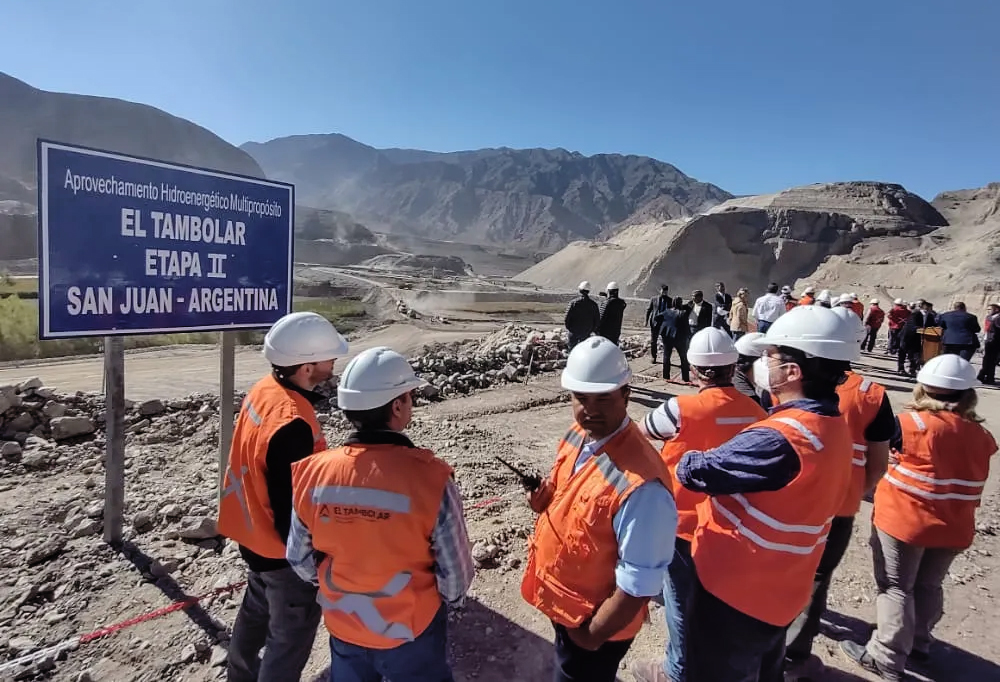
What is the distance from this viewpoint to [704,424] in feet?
8.76

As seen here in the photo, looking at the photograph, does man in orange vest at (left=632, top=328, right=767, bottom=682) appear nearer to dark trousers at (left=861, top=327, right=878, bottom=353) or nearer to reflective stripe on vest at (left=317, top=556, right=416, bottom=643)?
reflective stripe on vest at (left=317, top=556, right=416, bottom=643)

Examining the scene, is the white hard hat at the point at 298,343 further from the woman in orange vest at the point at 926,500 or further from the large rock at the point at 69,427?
the large rock at the point at 69,427

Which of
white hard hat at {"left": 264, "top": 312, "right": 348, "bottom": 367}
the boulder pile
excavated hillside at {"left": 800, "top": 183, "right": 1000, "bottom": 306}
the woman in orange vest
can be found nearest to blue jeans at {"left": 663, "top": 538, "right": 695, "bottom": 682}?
the woman in orange vest

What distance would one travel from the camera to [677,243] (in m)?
49.6

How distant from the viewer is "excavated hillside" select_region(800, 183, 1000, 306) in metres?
29.0

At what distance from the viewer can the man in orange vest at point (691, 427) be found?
2656mm

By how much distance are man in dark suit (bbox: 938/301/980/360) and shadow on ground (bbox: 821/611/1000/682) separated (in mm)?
9152

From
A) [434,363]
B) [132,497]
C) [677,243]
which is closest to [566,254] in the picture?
[677,243]

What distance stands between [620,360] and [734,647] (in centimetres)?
119

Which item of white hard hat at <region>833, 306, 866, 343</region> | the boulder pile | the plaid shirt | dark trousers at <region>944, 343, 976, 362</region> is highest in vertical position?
white hard hat at <region>833, 306, 866, 343</region>

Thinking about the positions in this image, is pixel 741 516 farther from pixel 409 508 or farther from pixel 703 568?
pixel 409 508

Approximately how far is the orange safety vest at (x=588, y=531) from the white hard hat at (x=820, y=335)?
678 mm

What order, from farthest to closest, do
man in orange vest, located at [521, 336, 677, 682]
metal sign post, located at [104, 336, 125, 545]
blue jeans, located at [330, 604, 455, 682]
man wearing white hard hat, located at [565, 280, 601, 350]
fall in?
man wearing white hard hat, located at [565, 280, 601, 350]
metal sign post, located at [104, 336, 125, 545]
blue jeans, located at [330, 604, 455, 682]
man in orange vest, located at [521, 336, 677, 682]

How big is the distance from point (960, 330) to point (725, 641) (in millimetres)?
11584
